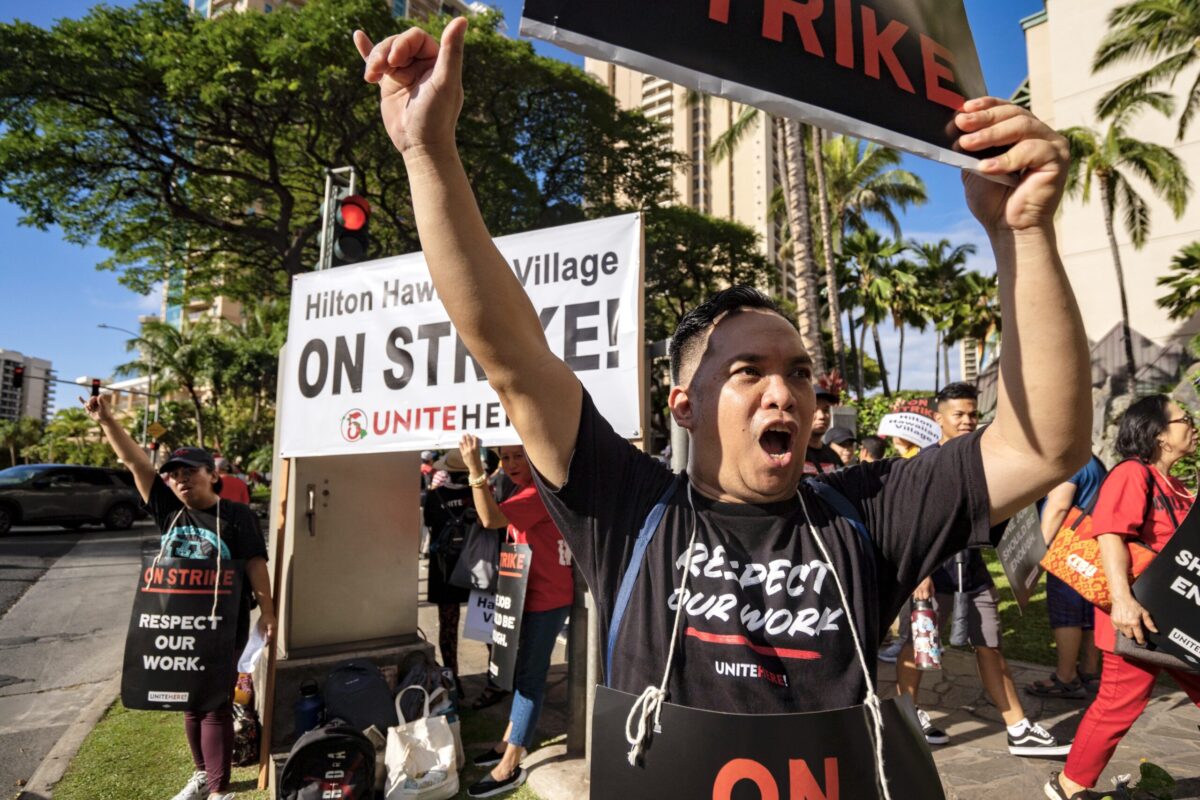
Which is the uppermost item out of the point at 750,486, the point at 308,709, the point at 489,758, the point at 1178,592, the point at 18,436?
the point at 18,436

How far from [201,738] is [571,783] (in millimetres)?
2016

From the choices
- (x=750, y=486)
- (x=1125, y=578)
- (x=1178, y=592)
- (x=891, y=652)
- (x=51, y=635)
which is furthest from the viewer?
(x=51, y=635)

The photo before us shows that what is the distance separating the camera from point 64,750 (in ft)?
15.3

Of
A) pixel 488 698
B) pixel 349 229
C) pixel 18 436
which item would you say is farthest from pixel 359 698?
pixel 18 436

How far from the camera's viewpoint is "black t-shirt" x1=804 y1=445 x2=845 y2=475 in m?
4.87

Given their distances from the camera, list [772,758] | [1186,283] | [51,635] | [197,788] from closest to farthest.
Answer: [772,758] → [197,788] → [51,635] → [1186,283]

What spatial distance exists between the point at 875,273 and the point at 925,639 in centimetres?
3136

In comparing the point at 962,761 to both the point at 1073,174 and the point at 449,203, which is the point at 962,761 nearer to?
the point at 449,203

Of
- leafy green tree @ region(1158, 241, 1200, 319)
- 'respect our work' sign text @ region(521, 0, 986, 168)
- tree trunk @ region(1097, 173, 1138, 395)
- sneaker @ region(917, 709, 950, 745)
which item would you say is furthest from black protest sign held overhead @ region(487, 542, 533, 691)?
tree trunk @ region(1097, 173, 1138, 395)

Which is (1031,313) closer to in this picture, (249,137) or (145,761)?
(145,761)

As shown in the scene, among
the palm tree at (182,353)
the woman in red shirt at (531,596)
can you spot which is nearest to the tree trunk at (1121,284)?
the woman in red shirt at (531,596)

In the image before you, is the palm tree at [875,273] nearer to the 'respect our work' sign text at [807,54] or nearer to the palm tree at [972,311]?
the palm tree at [972,311]

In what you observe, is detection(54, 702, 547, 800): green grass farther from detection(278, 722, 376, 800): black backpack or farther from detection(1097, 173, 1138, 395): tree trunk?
detection(1097, 173, 1138, 395): tree trunk

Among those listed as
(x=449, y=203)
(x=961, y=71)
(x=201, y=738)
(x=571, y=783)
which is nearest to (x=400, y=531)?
(x=201, y=738)
